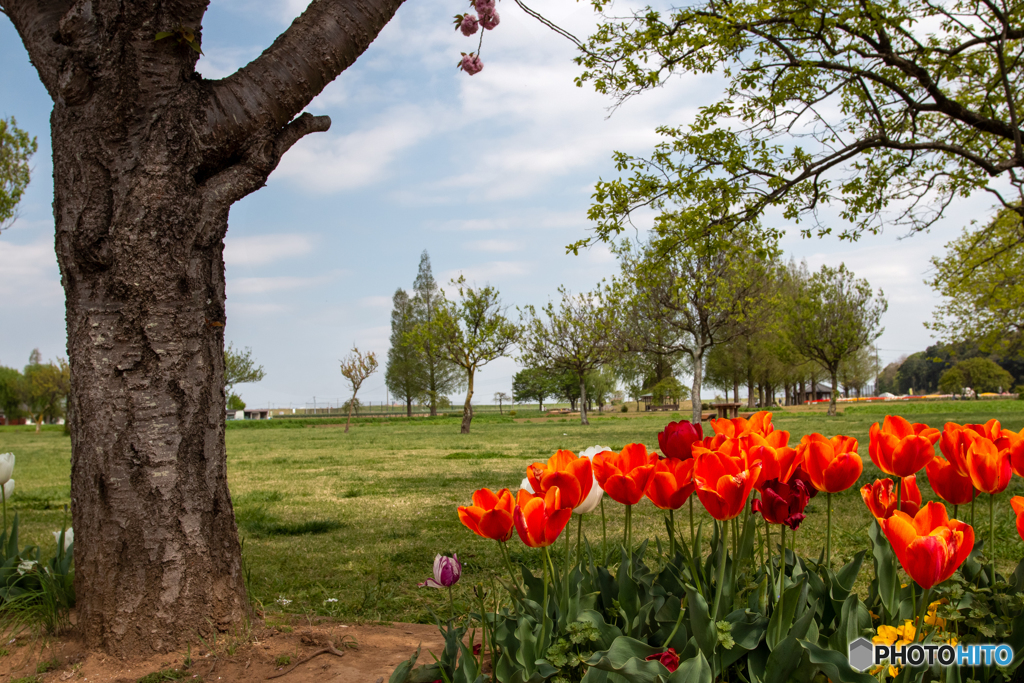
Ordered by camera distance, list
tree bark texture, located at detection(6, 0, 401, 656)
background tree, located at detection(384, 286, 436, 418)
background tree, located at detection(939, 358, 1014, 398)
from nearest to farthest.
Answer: tree bark texture, located at detection(6, 0, 401, 656) → background tree, located at detection(939, 358, 1014, 398) → background tree, located at detection(384, 286, 436, 418)

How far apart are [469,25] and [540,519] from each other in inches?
152

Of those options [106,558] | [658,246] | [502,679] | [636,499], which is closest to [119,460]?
[106,558]

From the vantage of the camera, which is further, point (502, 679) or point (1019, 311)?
point (1019, 311)

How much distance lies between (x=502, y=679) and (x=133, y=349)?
2127mm

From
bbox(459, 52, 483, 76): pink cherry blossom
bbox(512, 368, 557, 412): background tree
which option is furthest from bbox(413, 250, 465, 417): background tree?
bbox(459, 52, 483, 76): pink cherry blossom

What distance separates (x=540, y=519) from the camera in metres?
1.54

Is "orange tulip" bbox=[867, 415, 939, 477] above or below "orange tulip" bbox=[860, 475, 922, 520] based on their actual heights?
above

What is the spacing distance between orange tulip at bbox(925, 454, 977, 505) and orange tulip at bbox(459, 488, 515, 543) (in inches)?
45.7

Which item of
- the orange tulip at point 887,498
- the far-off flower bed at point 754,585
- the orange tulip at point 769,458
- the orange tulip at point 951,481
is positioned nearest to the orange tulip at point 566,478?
the far-off flower bed at point 754,585

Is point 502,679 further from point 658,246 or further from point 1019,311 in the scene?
point 1019,311

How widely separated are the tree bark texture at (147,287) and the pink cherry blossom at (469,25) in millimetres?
1538

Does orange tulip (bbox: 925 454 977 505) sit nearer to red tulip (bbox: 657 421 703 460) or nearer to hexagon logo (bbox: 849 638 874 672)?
hexagon logo (bbox: 849 638 874 672)

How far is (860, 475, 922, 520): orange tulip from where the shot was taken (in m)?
1.72

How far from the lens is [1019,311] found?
62.8 ft
